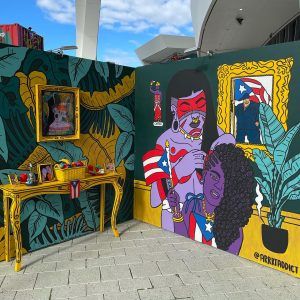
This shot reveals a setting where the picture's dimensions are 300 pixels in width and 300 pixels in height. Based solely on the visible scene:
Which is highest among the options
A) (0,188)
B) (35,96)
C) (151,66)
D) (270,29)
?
(270,29)

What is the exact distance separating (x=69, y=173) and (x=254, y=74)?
2.34 m

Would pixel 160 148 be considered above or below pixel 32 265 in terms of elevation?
above

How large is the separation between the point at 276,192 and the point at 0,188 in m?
2.87

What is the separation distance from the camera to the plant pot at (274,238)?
10.9 feet

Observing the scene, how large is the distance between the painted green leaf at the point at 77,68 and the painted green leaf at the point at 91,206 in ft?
4.75

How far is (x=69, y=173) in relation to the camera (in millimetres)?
3766

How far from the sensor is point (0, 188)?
132 inches

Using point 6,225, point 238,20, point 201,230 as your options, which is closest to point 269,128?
point 201,230

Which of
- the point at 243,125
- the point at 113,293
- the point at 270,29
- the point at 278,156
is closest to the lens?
the point at 113,293

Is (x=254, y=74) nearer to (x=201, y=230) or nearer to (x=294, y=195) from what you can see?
(x=294, y=195)

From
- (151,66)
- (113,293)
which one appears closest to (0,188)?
(113,293)

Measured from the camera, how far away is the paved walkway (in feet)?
9.49

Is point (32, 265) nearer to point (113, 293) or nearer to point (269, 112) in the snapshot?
point (113, 293)

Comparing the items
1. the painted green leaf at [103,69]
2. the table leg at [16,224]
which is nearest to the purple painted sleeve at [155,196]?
the painted green leaf at [103,69]
